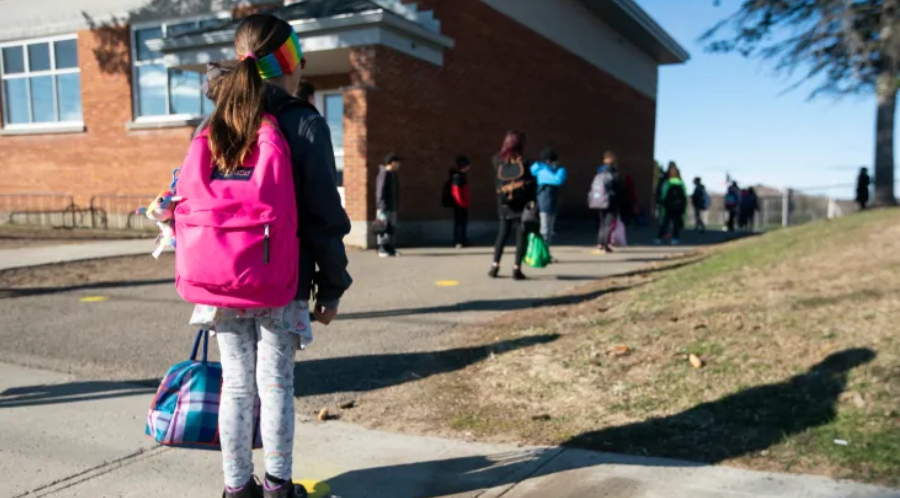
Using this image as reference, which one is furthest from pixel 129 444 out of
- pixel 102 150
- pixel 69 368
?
pixel 102 150

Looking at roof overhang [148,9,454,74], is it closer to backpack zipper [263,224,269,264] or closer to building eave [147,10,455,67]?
building eave [147,10,455,67]

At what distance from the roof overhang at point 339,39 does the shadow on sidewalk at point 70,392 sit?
840 centimetres

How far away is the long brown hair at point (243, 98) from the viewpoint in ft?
7.93

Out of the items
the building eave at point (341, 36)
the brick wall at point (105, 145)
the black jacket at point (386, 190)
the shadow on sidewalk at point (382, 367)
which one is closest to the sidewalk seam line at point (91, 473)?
the shadow on sidewalk at point (382, 367)

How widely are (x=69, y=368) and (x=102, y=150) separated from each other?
45.7 ft

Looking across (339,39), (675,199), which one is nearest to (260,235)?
(339,39)

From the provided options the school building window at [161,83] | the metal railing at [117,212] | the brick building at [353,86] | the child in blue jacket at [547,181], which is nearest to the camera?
the child in blue jacket at [547,181]

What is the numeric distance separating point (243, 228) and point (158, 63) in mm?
15984

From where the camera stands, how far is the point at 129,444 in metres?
3.57

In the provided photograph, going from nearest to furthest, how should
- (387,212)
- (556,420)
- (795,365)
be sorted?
1. (556,420)
2. (795,365)
3. (387,212)

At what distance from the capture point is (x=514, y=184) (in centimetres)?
812

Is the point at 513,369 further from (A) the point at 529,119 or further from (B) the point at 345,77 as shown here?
(A) the point at 529,119

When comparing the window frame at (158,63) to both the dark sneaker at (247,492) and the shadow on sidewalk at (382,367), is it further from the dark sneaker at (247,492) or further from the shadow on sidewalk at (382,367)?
the dark sneaker at (247,492)

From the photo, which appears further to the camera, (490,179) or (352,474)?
(490,179)
